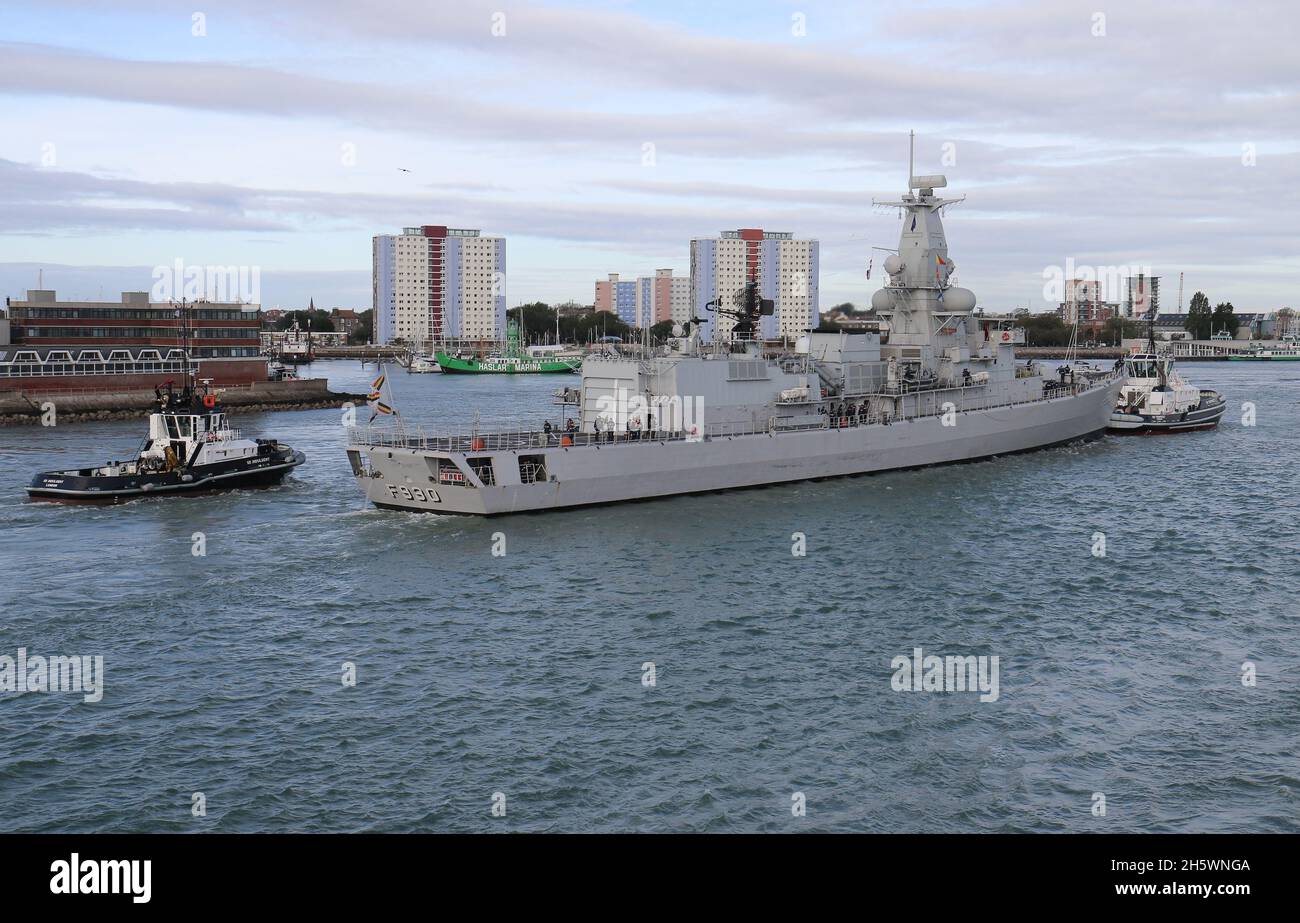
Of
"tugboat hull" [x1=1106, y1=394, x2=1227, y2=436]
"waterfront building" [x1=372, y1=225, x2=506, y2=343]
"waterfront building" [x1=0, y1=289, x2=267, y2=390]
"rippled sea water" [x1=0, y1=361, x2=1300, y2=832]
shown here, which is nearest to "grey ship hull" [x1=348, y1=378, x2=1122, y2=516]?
"rippled sea water" [x1=0, y1=361, x2=1300, y2=832]

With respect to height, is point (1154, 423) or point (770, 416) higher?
point (770, 416)

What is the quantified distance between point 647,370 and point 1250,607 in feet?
71.1

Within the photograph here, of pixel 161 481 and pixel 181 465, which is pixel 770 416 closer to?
pixel 181 465

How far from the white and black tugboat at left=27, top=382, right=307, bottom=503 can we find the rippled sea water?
3.11ft

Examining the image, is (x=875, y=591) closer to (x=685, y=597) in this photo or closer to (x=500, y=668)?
(x=685, y=597)

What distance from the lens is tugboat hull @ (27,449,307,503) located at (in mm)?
37531

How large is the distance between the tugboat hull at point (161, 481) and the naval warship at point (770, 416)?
5.35 meters

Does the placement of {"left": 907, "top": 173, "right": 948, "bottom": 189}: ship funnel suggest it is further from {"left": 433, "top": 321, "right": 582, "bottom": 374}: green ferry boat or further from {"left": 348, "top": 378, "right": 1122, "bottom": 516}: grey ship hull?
{"left": 433, "top": 321, "right": 582, "bottom": 374}: green ferry boat

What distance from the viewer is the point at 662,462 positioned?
1476 inches

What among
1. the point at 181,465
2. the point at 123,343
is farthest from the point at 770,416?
the point at 123,343

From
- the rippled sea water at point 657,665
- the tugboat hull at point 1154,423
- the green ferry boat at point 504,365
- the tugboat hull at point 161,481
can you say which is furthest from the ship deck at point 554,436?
the green ferry boat at point 504,365

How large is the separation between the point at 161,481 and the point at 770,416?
22.9 m
